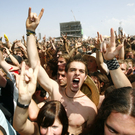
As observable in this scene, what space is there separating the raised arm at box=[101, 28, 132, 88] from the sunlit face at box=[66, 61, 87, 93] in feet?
1.62

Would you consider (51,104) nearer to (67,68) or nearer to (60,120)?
(60,120)

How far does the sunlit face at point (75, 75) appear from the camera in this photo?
80.1 inches

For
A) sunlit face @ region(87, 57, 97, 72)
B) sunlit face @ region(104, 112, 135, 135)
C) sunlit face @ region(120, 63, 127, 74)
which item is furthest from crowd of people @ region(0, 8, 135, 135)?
sunlit face @ region(87, 57, 97, 72)

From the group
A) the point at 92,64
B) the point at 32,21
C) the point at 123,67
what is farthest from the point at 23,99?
the point at 92,64

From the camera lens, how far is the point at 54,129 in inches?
56.8

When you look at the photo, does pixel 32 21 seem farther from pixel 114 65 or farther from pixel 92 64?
pixel 92 64

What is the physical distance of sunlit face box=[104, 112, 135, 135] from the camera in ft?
3.80

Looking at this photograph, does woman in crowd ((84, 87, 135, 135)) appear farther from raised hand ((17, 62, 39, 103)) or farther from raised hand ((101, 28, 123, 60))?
raised hand ((17, 62, 39, 103))

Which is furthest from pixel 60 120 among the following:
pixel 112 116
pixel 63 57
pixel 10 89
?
pixel 63 57

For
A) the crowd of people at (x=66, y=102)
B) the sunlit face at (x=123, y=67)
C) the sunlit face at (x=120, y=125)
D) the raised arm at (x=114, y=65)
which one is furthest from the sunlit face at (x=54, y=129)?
the sunlit face at (x=123, y=67)

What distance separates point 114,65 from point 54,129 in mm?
1086

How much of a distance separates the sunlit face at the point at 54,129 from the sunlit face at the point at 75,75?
657mm

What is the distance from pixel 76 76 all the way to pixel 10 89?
3.76 feet

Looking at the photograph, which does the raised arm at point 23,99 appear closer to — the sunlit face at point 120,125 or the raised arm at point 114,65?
the sunlit face at point 120,125
